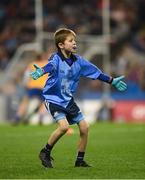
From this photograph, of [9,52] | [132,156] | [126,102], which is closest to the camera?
[132,156]

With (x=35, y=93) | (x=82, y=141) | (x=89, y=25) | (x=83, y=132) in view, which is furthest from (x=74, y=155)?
(x=89, y=25)

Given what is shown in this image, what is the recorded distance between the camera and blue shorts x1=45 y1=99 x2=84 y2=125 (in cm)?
1050

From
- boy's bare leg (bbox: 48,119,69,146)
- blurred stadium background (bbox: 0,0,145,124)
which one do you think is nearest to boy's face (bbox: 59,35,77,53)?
boy's bare leg (bbox: 48,119,69,146)

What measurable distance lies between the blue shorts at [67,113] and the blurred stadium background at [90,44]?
41.1 feet

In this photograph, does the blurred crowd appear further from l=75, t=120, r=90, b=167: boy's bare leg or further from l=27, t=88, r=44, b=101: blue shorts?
l=75, t=120, r=90, b=167: boy's bare leg

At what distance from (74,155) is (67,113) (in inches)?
80.0

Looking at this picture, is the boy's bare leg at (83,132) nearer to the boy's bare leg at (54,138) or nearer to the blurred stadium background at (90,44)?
the boy's bare leg at (54,138)

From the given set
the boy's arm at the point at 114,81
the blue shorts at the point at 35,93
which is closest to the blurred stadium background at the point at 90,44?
the blue shorts at the point at 35,93

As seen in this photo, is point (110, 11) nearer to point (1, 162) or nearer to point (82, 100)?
point (82, 100)

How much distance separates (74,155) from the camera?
12.5 metres

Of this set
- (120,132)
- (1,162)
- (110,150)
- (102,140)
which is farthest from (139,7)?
(1,162)

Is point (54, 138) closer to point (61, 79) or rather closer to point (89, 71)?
point (61, 79)

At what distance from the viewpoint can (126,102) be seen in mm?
25266

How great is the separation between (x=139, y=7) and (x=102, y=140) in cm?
1368
